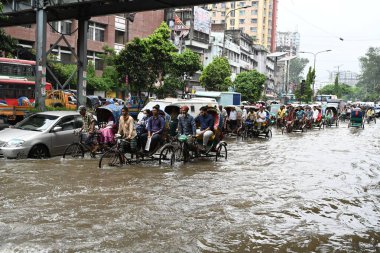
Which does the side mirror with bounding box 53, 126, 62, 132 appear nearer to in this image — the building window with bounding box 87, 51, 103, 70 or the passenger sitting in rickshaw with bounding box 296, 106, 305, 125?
the passenger sitting in rickshaw with bounding box 296, 106, 305, 125

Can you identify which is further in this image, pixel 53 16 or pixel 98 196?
pixel 53 16

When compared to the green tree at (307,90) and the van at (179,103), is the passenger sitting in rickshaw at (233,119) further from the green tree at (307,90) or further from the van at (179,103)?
the green tree at (307,90)

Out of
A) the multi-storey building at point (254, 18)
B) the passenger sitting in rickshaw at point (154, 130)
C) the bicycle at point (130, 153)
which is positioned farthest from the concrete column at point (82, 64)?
the multi-storey building at point (254, 18)

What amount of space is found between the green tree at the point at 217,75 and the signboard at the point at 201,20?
10.8m

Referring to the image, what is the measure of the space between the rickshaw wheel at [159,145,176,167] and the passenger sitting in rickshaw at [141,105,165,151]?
1.03 feet

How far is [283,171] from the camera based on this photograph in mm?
11914

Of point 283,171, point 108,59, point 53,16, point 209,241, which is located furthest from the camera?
point 108,59

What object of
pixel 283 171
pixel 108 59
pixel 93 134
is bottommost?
pixel 283 171

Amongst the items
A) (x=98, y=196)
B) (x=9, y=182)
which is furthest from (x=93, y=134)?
(x=98, y=196)

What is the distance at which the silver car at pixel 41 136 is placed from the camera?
1130 cm

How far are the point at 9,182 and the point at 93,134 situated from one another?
3.77 m

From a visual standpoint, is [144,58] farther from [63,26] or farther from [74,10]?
[63,26]

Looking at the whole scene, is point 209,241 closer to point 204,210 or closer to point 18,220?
point 204,210

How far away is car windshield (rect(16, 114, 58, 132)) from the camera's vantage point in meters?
12.2
